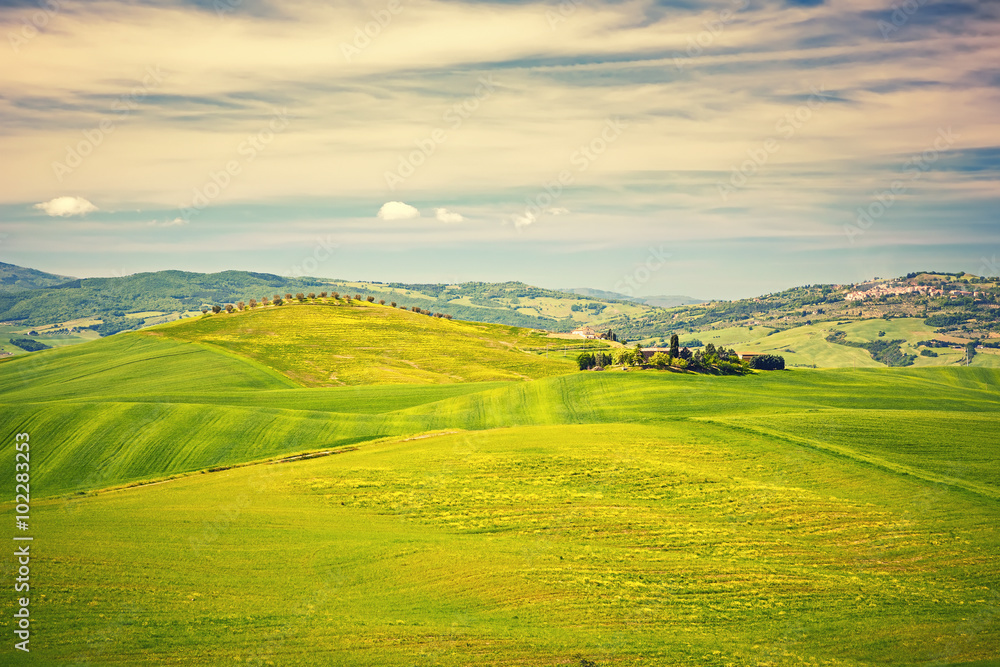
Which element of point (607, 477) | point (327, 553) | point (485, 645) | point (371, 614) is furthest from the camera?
point (607, 477)

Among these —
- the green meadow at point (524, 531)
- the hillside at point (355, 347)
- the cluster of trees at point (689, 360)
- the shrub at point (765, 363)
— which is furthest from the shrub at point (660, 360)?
the hillside at point (355, 347)

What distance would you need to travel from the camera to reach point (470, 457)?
60.2 m

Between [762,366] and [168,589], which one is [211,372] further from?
[762,366]

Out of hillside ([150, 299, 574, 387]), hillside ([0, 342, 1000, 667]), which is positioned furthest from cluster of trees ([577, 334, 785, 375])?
hillside ([150, 299, 574, 387])

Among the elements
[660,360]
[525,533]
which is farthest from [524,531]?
[660,360]

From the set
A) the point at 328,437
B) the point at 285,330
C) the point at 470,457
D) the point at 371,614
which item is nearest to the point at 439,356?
the point at 285,330

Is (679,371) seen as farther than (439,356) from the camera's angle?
A: No

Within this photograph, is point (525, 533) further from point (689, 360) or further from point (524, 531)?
point (689, 360)

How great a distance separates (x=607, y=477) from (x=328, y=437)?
112 feet

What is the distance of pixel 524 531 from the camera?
44031mm

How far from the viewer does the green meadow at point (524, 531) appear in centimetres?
3019

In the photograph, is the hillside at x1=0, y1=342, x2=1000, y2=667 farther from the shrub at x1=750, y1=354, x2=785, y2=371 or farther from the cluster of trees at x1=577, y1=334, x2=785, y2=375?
the shrub at x1=750, y1=354, x2=785, y2=371

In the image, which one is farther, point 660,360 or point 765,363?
point 765,363

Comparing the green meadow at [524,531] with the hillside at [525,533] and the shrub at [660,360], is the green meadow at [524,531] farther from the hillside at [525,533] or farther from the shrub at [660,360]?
the shrub at [660,360]
